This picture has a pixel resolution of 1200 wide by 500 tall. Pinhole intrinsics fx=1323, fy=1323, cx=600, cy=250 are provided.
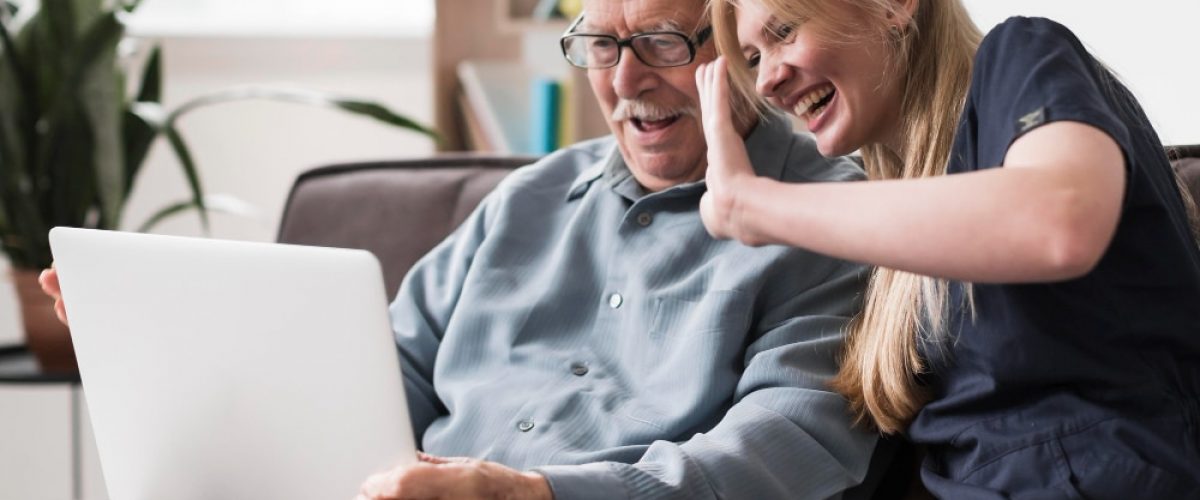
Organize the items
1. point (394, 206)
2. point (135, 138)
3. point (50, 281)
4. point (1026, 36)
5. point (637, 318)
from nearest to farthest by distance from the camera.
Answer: point (1026, 36) → point (50, 281) → point (637, 318) → point (394, 206) → point (135, 138)

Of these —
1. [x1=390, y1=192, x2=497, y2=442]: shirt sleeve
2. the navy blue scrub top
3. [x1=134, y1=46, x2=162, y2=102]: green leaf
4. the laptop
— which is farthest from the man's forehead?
[x1=134, y1=46, x2=162, y2=102]: green leaf

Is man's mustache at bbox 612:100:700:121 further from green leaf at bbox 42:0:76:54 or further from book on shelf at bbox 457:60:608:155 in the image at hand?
green leaf at bbox 42:0:76:54

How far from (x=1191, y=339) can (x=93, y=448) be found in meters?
2.93

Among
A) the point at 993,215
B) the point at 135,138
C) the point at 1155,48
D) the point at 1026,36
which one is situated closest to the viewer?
the point at 993,215

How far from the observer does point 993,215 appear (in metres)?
0.86

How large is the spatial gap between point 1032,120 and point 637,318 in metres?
0.63

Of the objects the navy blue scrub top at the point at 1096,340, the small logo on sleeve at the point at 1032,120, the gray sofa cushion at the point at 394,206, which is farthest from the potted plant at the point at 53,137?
the small logo on sleeve at the point at 1032,120

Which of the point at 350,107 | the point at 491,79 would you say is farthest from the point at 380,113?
the point at 491,79

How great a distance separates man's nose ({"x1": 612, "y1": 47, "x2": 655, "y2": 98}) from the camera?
1538 mm

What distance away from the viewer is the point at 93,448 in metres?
3.37

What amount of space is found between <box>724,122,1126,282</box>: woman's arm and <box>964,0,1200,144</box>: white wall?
2.46 feet

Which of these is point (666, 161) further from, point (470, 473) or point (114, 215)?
point (114, 215)

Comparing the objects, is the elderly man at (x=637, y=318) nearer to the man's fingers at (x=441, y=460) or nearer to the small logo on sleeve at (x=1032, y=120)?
the man's fingers at (x=441, y=460)

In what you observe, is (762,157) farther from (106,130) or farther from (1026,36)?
(106,130)
